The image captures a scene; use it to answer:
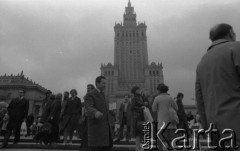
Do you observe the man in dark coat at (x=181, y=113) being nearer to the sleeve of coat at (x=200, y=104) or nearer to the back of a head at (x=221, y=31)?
the sleeve of coat at (x=200, y=104)

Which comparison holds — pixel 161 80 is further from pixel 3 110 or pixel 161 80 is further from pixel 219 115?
pixel 219 115

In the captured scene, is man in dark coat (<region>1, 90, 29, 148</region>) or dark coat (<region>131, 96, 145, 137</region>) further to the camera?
man in dark coat (<region>1, 90, 29, 148</region>)

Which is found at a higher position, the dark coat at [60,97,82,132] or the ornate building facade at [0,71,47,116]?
the ornate building facade at [0,71,47,116]

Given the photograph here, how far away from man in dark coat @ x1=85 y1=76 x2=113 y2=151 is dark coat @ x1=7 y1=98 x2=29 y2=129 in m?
4.51

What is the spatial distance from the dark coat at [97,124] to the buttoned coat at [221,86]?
7.72ft

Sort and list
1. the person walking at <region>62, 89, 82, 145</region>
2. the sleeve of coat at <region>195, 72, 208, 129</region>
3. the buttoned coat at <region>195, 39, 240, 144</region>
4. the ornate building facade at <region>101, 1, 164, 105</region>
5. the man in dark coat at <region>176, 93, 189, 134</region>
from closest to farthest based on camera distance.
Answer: the buttoned coat at <region>195, 39, 240, 144</region> → the sleeve of coat at <region>195, 72, 208, 129</region> → the person walking at <region>62, 89, 82, 145</region> → the man in dark coat at <region>176, 93, 189, 134</region> → the ornate building facade at <region>101, 1, 164, 105</region>

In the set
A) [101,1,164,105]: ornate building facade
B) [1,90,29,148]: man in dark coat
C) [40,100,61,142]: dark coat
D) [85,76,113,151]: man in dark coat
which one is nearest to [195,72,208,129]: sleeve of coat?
[85,76,113,151]: man in dark coat

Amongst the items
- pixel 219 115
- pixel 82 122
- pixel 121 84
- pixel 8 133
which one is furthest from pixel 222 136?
pixel 121 84

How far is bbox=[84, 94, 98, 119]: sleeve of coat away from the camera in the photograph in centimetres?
427

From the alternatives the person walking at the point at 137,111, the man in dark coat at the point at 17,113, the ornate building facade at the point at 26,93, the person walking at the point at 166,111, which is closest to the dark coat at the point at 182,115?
the person walking at the point at 137,111

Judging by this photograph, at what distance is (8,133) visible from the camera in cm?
751

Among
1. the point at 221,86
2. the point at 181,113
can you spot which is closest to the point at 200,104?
the point at 221,86

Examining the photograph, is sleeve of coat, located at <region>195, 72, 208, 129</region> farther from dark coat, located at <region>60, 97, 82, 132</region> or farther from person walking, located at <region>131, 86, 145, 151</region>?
dark coat, located at <region>60, 97, 82, 132</region>

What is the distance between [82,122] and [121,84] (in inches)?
3359
